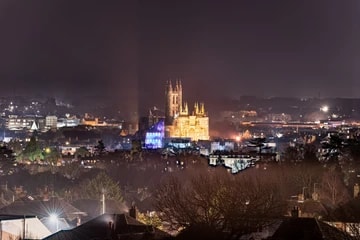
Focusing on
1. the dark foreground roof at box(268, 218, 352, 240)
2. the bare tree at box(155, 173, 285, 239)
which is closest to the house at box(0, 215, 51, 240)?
the bare tree at box(155, 173, 285, 239)

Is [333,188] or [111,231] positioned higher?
[333,188]

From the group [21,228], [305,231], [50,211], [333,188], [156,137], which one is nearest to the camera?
[305,231]

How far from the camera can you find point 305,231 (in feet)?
44.9

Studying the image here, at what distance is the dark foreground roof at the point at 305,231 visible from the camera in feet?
43.8

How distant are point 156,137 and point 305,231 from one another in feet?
243

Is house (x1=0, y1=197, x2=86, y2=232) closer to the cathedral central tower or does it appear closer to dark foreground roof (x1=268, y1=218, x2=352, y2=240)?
dark foreground roof (x1=268, y1=218, x2=352, y2=240)

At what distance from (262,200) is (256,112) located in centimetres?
14343

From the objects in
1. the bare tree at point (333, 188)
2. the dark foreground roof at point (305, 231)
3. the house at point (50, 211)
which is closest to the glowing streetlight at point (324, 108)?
the bare tree at point (333, 188)

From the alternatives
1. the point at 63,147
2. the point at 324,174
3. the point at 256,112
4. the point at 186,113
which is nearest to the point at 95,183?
the point at 324,174

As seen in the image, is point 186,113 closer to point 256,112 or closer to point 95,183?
point 95,183

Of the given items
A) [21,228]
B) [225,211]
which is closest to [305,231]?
[225,211]

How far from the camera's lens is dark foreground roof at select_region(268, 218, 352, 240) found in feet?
43.8

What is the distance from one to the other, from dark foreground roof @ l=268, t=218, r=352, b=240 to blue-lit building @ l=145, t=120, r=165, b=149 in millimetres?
68660

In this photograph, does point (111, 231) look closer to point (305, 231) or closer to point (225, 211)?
point (225, 211)
